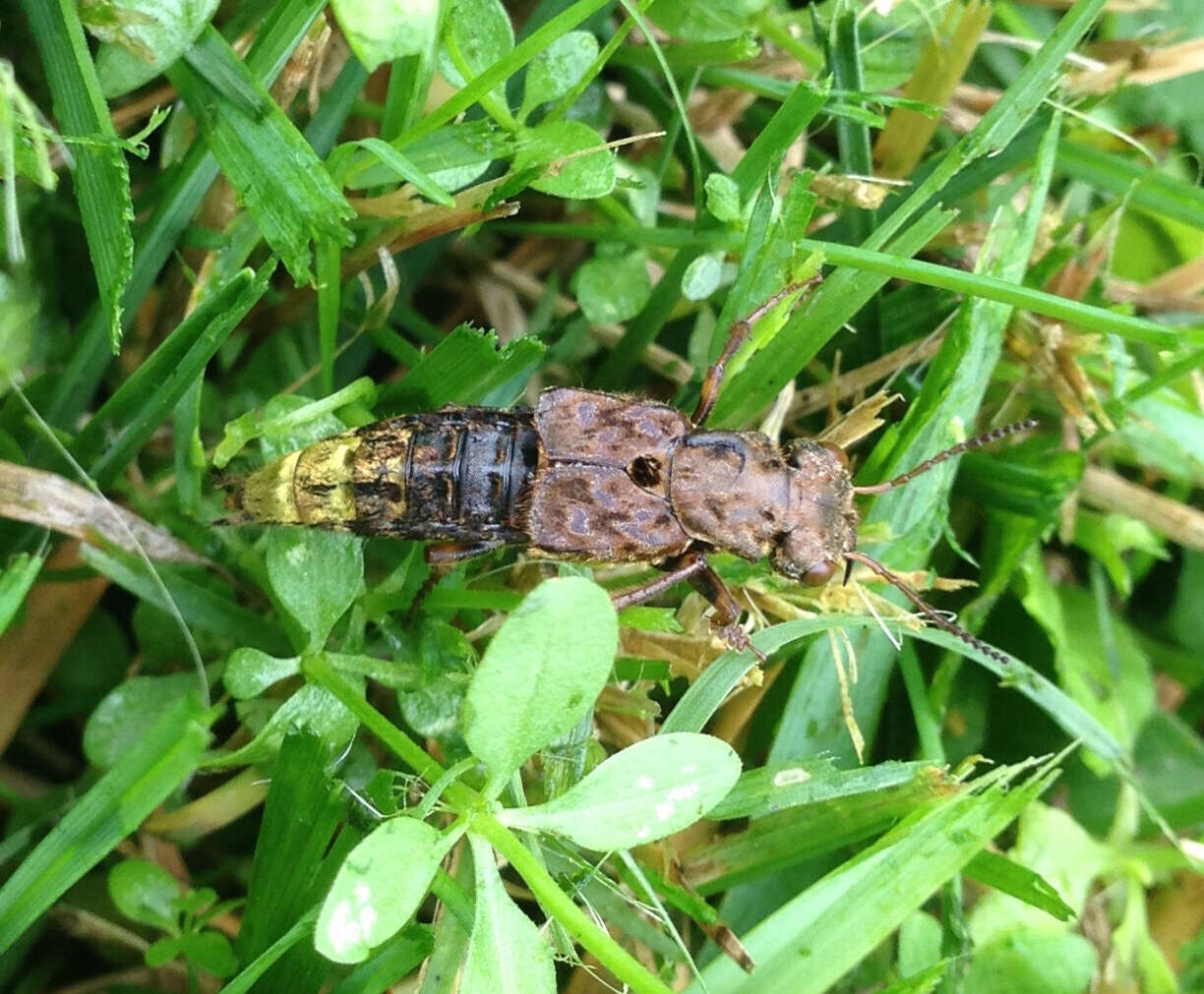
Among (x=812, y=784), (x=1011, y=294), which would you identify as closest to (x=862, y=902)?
(x=812, y=784)

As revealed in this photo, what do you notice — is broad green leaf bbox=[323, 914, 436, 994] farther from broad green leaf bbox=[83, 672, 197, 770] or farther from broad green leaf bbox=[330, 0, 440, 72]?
broad green leaf bbox=[330, 0, 440, 72]

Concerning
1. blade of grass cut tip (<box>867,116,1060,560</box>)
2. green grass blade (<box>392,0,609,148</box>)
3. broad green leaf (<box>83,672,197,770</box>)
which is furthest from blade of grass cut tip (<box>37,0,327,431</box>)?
blade of grass cut tip (<box>867,116,1060,560</box>)

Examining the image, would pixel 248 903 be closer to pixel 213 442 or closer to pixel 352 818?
pixel 352 818

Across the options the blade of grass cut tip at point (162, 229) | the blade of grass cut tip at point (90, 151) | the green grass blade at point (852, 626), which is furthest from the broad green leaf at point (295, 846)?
the blade of grass cut tip at point (162, 229)

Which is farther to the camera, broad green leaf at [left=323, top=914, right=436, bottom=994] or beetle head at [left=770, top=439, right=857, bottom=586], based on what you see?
beetle head at [left=770, top=439, right=857, bottom=586]

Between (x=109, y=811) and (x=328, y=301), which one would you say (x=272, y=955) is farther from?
(x=328, y=301)

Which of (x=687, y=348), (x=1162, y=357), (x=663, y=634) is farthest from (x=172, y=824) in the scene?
(x=1162, y=357)
